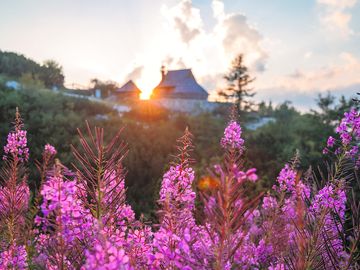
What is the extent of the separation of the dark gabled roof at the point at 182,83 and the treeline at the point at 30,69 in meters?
16.1

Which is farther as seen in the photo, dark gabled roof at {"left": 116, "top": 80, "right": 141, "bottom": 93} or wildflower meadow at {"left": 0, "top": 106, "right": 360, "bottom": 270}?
dark gabled roof at {"left": 116, "top": 80, "right": 141, "bottom": 93}

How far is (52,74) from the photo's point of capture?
45.2 m

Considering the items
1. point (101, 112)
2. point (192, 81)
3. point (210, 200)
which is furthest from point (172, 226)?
point (192, 81)

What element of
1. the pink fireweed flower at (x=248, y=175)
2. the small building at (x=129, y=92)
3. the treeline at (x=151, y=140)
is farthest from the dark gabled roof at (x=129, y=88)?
the pink fireweed flower at (x=248, y=175)

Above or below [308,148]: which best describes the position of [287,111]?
above

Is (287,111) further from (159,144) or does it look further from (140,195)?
(140,195)

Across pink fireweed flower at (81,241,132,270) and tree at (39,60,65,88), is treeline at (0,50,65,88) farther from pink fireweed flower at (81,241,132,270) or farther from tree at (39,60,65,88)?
pink fireweed flower at (81,241,132,270)

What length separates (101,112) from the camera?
23.5m

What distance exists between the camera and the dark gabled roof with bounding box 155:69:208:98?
4522cm

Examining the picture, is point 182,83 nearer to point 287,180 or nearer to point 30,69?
point 30,69

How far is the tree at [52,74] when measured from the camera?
4316 centimetres

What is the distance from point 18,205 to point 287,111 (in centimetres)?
3976

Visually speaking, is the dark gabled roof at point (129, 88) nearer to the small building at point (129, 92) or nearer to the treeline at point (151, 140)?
the small building at point (129, 92)

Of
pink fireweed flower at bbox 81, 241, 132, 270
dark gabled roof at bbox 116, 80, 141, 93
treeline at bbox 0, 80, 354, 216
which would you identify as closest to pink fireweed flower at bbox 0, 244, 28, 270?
pink fireweed flower at bbox 81, 241, 132, 270
